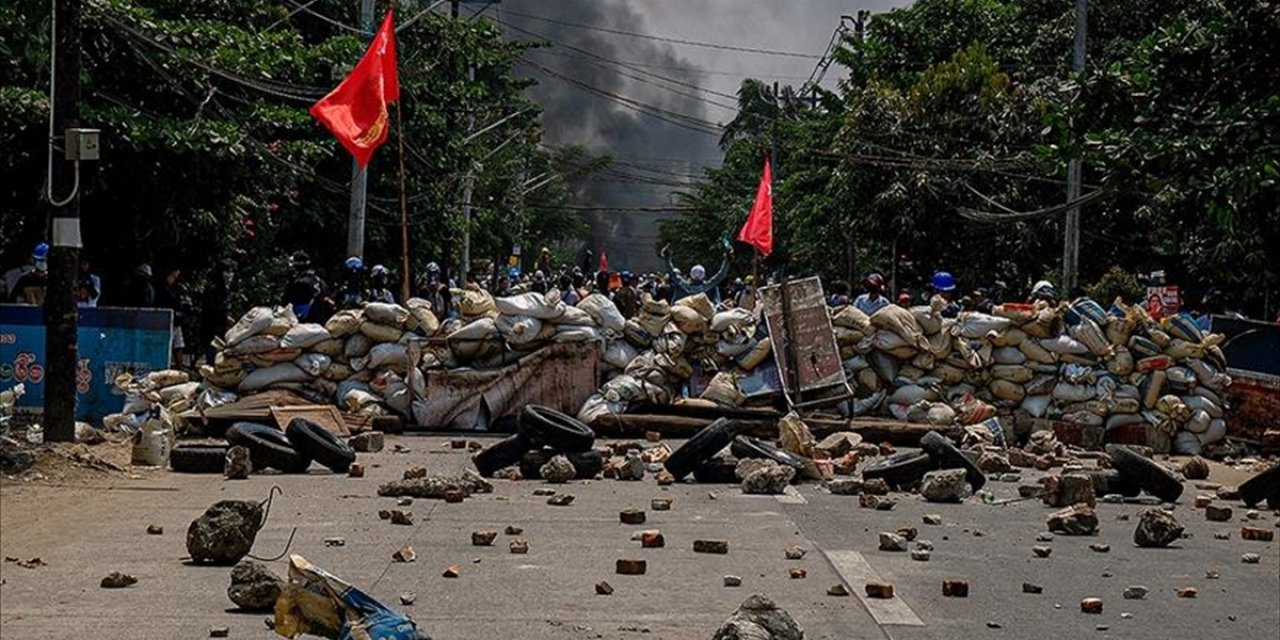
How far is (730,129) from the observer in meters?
83.8

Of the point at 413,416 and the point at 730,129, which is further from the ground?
the point at 730,129

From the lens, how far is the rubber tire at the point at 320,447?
1297 cm

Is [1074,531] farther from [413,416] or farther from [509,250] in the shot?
[509,250]

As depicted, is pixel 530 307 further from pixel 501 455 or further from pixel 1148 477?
pixel 1148 477

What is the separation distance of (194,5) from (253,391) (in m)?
9.28

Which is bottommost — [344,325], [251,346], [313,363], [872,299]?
[313,363]

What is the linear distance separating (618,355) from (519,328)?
1119 mm

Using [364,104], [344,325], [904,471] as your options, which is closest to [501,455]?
[904,471]

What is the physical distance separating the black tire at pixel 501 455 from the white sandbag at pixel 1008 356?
6.82m

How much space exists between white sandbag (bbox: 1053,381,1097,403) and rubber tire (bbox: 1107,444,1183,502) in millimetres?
4811

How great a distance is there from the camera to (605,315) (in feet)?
57.8

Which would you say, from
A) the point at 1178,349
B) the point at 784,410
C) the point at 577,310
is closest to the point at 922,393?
the point at 784,410

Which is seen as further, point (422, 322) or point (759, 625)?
point (422, 322)

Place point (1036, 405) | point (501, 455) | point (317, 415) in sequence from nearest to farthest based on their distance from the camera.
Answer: point (501, 455), point (317, 415), point (1036, 405)
